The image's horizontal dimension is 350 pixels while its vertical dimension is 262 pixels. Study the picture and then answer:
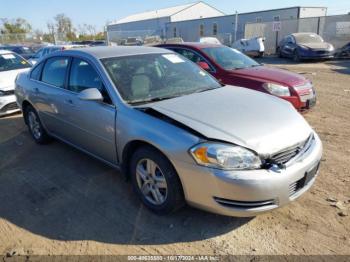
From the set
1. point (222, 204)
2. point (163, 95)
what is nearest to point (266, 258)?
point (222, 204)

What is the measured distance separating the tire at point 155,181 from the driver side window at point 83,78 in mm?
766

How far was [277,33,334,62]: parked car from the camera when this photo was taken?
15672mm

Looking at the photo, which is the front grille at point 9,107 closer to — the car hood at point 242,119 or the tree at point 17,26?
the car hood at point 242,119

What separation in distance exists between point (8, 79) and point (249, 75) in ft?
17.8

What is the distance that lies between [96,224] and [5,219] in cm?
100

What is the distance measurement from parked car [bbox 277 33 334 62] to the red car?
1117 cm

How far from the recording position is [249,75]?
18.0 feet

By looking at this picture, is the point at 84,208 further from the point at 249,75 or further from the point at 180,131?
the point at 249,75

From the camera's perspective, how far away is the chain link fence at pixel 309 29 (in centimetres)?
1917

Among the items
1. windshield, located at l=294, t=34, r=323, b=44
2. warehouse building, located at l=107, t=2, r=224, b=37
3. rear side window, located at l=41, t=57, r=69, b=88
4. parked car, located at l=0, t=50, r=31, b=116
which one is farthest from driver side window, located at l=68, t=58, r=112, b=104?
warehouse building, located at l=107, t=2, r=224, b=37

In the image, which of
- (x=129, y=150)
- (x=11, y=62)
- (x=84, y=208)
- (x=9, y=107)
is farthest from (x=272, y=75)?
(x=11, y=62)

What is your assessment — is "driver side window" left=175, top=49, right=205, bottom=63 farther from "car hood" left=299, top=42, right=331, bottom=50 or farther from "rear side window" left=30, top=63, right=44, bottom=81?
"car hood" left=299, top=42, right=331, bottom=50

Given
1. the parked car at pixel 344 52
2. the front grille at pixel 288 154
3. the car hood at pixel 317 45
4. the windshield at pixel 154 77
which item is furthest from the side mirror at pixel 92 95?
the parked car at pixel 344 52

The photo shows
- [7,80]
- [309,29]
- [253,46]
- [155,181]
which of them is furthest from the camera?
[309,29]
